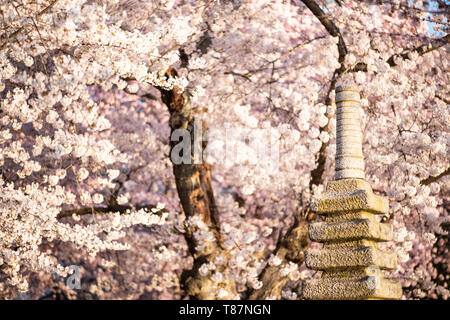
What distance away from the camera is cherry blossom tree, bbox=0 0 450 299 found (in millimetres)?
9930

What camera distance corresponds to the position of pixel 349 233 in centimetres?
980

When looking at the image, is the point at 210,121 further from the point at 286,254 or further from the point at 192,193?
the point at 286,254

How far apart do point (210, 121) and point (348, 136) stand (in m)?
8.13

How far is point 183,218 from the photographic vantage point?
14156 mm

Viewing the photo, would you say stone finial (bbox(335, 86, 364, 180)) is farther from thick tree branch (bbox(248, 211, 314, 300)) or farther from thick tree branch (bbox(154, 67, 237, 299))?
thick tree branch (bbox(154, 67, 237, 299))

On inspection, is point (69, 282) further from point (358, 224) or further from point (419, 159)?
point (358, 224)

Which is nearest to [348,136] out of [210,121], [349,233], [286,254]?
[349,233]

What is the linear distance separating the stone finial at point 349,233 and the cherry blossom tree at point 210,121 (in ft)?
9.03

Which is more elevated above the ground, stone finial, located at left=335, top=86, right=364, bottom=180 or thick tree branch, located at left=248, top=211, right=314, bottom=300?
stone finial, located at left=335, top=86, right=364, bottom=180

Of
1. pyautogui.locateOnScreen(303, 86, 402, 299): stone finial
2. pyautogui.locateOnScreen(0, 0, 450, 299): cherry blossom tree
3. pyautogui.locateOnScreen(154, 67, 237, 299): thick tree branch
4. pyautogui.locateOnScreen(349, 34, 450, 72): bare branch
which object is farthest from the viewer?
pyautogui.locateOnScreen(154, 67, 237, 299): thick tree branch

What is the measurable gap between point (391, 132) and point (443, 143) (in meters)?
1.85

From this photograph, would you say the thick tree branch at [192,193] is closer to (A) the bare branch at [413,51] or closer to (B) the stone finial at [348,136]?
(A) the bare branch at [413,51]

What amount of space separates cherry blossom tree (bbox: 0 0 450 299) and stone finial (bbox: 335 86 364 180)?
2.48m

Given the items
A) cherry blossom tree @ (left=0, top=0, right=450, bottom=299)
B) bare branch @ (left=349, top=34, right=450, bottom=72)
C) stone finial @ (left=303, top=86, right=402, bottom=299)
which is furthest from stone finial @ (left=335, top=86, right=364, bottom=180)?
bare branch @ (left=349, top=34, right=450, bottom=72)
